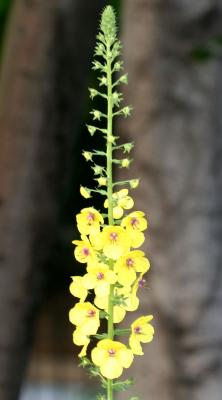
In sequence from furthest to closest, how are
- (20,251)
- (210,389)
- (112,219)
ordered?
(20,251) → (210,389) → (112,219)

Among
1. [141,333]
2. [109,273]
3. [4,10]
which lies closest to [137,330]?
[141,333]

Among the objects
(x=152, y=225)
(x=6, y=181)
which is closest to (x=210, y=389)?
(x=152, y=225)

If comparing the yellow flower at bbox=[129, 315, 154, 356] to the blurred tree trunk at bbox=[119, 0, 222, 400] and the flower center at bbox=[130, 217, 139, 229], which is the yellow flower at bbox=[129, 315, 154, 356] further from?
the blurred tree trunk at bbox=[119, 0, 222, 400]

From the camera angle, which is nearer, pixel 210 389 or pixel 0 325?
pixel 210 389

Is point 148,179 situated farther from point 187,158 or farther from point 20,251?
point 20,251

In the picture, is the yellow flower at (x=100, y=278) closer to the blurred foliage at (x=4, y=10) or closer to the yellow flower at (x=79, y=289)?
Answer: the yellow flower at (x=79, y=289)

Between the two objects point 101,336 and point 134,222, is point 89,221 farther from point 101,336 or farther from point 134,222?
point 101,336

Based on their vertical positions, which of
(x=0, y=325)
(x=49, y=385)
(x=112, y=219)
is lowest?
(x=112, y=219)
